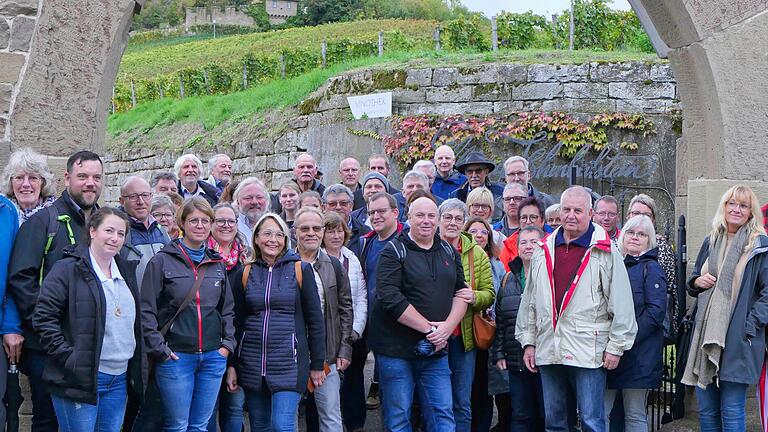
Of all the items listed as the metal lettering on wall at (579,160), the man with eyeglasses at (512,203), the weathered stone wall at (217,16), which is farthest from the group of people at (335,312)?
the weathered stone wall at (217,16)

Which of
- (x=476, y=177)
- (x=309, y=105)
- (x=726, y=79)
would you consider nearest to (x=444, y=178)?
(x=476, y=177)

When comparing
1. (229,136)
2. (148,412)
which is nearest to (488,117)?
(229,136)

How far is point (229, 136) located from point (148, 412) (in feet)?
42.6

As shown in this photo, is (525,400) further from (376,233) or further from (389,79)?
(389,79)

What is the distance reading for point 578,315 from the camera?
18.1ft

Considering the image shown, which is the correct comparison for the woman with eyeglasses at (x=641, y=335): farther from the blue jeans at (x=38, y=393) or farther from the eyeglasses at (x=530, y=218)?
the blue jeans at (x=38, y=393)

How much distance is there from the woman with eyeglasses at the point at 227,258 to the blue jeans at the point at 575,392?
1.90m

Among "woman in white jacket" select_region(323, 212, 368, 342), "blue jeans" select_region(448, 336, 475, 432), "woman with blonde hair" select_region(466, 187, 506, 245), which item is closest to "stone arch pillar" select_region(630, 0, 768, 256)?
"woman with blonde hair" select_region(466, 187, 506, 245)

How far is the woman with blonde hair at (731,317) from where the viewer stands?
5402 millimetres

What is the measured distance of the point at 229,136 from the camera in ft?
58.8

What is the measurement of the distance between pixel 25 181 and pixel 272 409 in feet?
6.24

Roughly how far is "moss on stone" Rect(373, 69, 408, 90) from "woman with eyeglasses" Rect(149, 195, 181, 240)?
8986 mm

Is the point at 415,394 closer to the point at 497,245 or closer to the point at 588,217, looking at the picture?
the point at 497,245

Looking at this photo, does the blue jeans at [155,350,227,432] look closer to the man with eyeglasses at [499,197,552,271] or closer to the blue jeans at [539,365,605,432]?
the blue jeans at [539,365,605,432]
